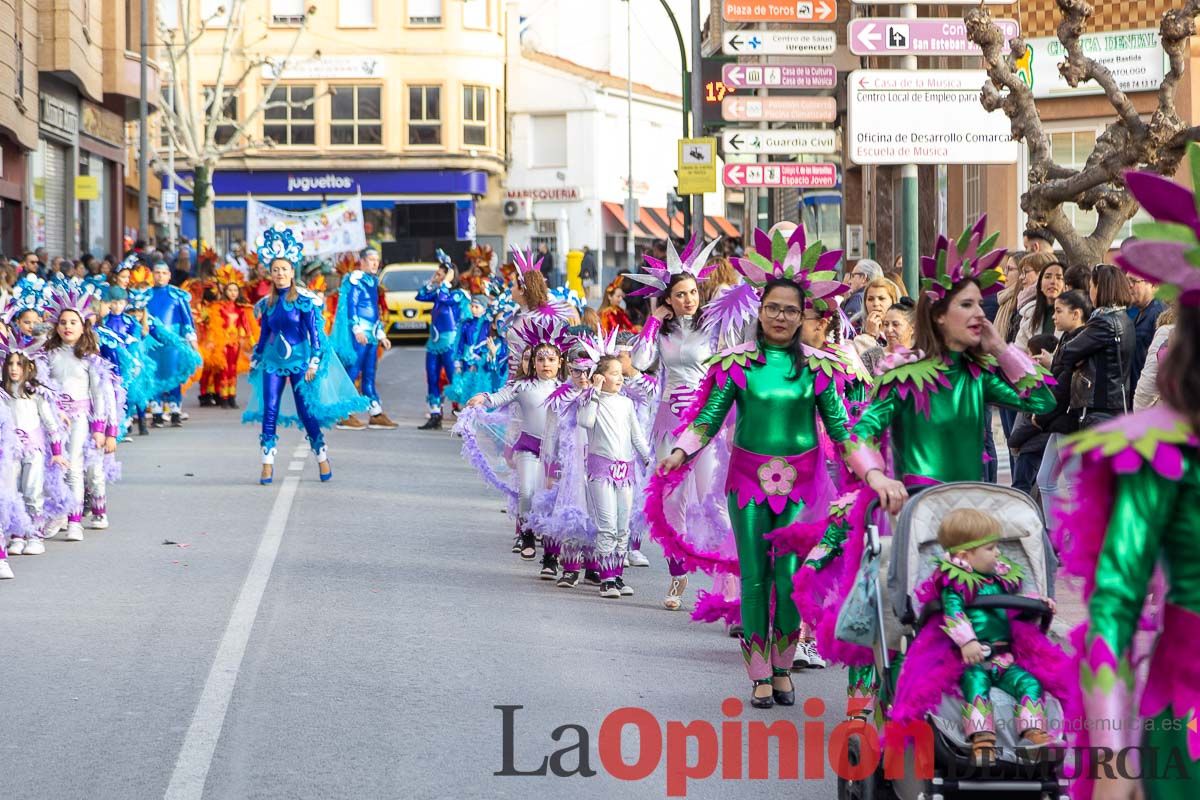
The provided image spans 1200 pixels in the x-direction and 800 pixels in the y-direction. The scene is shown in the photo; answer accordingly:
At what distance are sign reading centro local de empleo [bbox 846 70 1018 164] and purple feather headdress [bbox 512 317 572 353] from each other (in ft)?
15.3

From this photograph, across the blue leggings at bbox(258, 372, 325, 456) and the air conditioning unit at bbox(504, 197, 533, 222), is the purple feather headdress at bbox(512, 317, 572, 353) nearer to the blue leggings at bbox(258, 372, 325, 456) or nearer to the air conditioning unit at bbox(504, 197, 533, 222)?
the blue leggings at bbox(258, 372, 325, 456)

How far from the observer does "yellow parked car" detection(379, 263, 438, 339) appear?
134 ft

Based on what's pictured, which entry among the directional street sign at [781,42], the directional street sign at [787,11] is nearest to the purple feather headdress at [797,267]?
the directional street sign at [781,42]

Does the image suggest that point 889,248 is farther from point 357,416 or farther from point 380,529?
point 380,529

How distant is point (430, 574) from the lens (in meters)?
11.3

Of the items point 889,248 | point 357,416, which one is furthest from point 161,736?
point 889,248

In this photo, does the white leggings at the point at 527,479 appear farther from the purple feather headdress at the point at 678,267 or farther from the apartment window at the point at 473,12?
the apartment window at the point at 473,12

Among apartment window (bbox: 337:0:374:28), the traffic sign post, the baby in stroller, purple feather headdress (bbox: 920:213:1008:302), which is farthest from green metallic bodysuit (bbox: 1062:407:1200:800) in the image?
apartment window (bbox: 337:0:374:28)

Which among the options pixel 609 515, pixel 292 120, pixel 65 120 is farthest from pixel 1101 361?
pixel 292 120

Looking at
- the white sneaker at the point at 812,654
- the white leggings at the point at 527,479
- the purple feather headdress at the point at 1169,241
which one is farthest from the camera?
the white leggings at the point at 527,479

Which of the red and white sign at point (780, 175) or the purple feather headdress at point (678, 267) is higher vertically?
the red and white sign at point (780, 175)

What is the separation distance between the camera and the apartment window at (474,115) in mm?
69062

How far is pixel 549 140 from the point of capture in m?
72.1

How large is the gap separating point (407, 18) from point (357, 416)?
47.7 m
